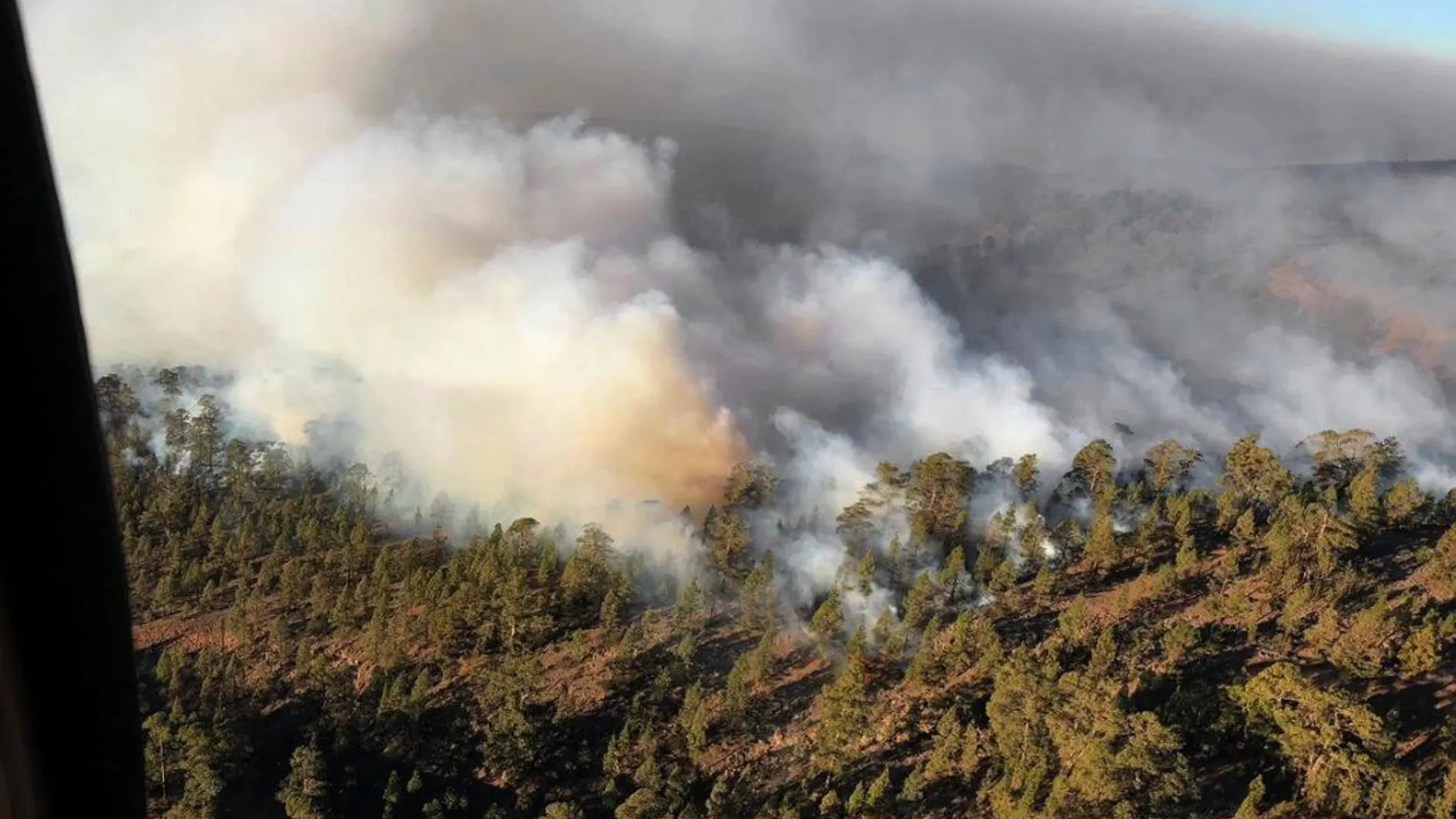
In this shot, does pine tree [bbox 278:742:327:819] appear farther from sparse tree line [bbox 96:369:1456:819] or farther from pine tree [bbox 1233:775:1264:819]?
pine tree [bbox 1233:775:1264:819]

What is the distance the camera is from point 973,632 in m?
21.7

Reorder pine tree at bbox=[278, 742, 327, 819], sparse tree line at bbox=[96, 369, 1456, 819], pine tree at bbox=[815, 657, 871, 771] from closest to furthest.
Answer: pine tree at bbox=[278, 742, 327, 819] → sparse tree line at bbox=[96, 369, 1456, 819] → pine tree at bbox=[815, 657, 871, 771]

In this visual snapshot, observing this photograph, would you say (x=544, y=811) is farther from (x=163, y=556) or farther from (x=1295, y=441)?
(x=1295, y=441)

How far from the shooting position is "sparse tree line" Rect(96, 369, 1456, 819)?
1681 centimetres

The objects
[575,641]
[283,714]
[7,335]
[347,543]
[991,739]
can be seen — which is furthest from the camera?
[347,543]

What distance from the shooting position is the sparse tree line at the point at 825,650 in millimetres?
16812

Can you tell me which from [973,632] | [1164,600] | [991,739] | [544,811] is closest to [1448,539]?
[1164,600]

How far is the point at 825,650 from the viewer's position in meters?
23.8

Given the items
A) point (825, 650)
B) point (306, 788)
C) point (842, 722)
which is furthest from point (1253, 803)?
point (306, 788)

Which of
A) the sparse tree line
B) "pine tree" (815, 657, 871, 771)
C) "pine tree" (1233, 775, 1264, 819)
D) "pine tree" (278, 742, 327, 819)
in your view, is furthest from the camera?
"pine tree" (815, 657, 871, 771)

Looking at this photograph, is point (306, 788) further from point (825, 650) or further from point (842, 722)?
point (825, 650)

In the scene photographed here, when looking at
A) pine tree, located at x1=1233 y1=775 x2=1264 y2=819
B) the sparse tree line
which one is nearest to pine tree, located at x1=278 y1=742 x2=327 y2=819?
the sparse tree line

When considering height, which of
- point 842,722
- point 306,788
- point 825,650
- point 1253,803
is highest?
point 825,650

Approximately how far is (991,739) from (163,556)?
23783 mm
